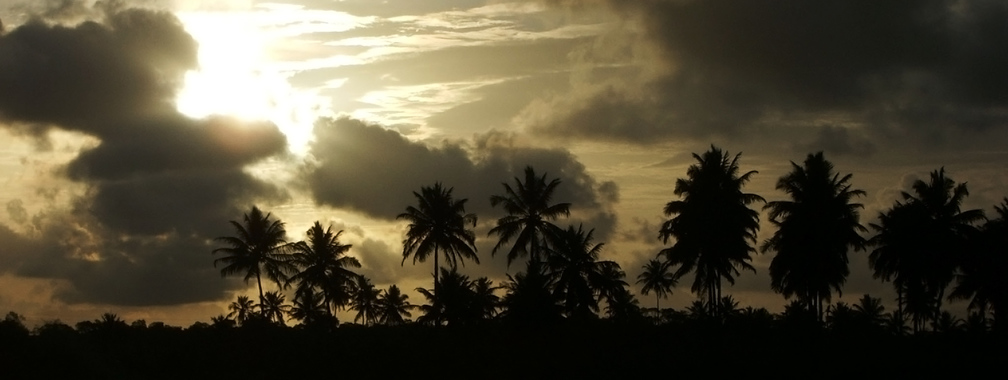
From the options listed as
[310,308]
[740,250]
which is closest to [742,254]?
[740,250]

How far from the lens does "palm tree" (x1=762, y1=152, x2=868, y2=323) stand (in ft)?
222

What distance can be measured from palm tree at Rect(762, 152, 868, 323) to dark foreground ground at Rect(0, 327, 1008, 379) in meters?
3.76

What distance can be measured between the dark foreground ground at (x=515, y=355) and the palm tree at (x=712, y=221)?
170 inches

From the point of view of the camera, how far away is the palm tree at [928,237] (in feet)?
227

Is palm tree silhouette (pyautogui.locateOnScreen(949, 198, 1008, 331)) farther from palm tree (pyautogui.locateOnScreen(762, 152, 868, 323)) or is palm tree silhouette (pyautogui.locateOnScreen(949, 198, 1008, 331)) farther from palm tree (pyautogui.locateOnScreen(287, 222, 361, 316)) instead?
palm tree (pyautogui.locateOnScreen(287, 222, 361, 316))

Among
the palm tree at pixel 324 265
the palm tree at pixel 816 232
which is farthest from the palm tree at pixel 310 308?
the palm tree at pixel 816 232

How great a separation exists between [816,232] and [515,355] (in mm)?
19482

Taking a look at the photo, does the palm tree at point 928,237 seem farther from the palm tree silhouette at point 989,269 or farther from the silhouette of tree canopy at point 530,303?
the silhouette of tree canopy at point 530,303

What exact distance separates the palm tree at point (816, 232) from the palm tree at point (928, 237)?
3.07 meters

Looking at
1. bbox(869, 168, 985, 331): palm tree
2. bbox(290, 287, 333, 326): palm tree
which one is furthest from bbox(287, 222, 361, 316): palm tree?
bbox(869, 168, 985, 331): palm tree

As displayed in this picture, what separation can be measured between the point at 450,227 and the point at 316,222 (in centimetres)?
1549

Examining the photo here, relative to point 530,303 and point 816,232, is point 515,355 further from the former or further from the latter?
point 816,232

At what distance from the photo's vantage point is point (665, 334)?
227ft

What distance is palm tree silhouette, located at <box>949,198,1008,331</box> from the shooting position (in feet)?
230
